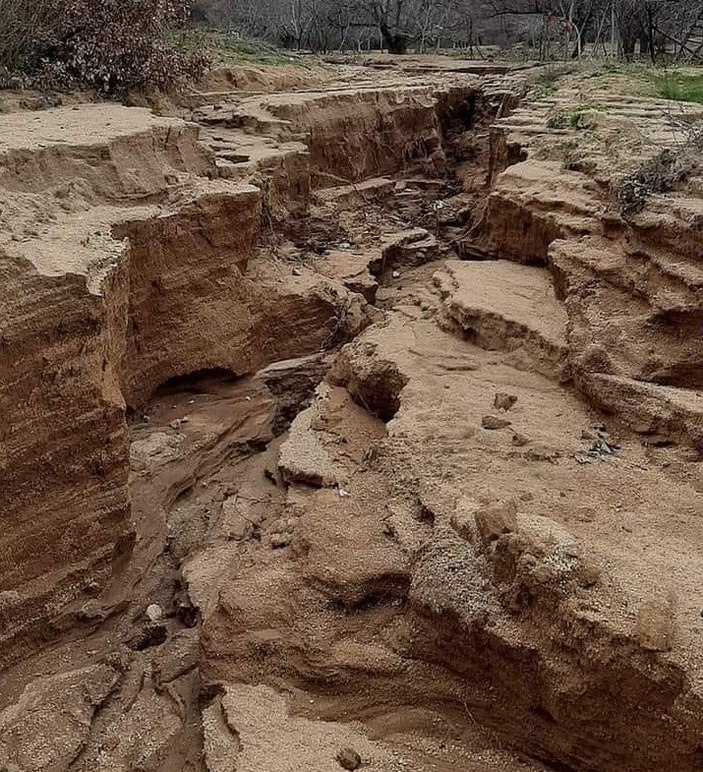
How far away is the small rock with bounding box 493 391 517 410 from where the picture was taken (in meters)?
5.15

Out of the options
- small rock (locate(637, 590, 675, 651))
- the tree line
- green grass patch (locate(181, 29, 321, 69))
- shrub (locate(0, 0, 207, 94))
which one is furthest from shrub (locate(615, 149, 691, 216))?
the tree line

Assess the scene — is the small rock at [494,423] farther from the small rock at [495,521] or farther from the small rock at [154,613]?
the small rock at [154,613]

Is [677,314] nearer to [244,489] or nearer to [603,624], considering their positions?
[603,624]

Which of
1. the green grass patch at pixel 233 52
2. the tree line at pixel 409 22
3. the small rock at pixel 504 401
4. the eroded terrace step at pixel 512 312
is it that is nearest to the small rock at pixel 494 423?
the small rock at pixel 504 401

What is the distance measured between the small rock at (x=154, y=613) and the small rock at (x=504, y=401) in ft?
7.64

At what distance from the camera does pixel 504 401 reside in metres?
5.16

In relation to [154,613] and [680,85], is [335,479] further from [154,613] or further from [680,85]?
[680,85]

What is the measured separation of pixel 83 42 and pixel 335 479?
6.59m

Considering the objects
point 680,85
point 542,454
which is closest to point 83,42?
point 680,85

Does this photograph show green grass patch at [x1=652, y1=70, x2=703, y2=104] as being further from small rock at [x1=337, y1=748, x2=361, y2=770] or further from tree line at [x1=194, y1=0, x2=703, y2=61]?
tree line at [x1=194, y1=0, x2=703, y2=61]

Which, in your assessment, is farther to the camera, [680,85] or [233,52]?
[233,52]

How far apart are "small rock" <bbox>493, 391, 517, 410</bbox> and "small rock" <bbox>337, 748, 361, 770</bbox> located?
227cm

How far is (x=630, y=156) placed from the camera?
6934 mm

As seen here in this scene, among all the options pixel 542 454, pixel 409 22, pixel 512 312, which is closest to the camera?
pixel 542 454
